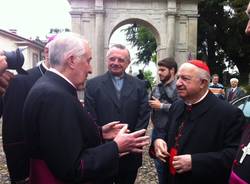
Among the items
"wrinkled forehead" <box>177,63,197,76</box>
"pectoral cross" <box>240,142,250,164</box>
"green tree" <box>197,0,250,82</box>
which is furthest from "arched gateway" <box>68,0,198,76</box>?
"pectoral cross" <box>240,142,250,164</box>

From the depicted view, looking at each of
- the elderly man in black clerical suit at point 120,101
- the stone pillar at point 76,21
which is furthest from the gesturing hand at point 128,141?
the stone pillar at point 76,21

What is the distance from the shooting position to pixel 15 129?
3.47 m

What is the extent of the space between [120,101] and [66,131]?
224 cm

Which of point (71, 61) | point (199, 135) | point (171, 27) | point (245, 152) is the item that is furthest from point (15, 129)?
point (171, 27)

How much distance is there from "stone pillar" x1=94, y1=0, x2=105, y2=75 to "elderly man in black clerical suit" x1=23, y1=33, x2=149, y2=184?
19.4m

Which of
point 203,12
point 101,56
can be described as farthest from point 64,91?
point 203,12

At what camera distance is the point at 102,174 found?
2.52 m

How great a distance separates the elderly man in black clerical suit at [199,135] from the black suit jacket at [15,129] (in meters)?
1.24

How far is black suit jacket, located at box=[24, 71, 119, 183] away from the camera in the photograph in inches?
94.3

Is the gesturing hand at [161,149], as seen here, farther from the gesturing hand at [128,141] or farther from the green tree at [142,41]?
the green tree at [142,41]

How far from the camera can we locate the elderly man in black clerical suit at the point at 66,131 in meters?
2.40

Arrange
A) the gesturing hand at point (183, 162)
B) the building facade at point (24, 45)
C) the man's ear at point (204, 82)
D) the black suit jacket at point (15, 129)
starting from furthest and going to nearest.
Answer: the building facade at point (24, 45) < the man's ear at point (204, 82) < the black suit jacket at point (15, 129) < the gesturing hand at point (183, 162)

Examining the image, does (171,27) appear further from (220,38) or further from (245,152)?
(245,152)

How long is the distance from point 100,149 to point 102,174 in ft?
0.54
